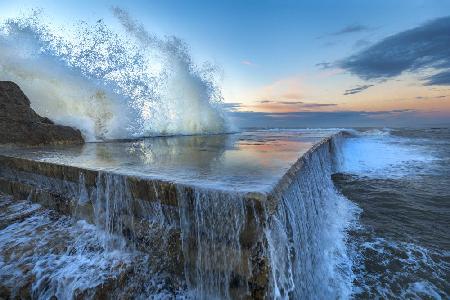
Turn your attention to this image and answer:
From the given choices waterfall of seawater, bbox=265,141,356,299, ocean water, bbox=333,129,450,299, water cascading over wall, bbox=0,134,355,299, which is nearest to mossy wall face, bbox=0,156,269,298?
water cascading over wall, bbox=0,134,355,299

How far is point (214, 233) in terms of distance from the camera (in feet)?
8.51

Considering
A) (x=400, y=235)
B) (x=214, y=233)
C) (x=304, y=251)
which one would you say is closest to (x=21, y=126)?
(x=214, y=233)

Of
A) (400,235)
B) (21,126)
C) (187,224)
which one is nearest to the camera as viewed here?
(187,224)

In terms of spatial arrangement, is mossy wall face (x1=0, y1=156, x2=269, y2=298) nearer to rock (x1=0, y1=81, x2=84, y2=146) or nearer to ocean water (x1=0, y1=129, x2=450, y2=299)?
ocean water (x1=0, y1=129, x2=450, y2=299)

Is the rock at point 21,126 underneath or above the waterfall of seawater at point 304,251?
above

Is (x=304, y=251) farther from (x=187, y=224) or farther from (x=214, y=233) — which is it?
(x=187, y=224)

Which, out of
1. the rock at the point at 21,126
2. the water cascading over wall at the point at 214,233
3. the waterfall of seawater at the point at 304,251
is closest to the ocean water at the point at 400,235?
the waterfall of seawater at the point at 304,251

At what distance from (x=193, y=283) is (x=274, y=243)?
0.90 meters

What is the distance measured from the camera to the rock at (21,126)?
737 centimetres

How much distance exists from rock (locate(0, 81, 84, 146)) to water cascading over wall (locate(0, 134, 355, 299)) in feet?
13.5

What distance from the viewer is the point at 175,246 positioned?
282 centimetres

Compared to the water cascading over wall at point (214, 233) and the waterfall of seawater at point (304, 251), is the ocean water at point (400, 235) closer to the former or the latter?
the waterfall of seawater at point (304, 251)

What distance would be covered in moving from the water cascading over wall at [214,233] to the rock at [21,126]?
4122 millimetres

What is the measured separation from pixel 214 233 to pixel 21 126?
7.53 m
